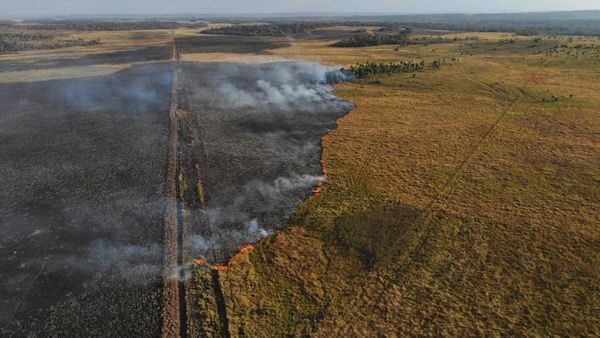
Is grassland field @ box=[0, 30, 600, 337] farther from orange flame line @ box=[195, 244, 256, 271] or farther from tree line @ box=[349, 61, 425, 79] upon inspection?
tree line @ box=[349, 61, 425, 79]

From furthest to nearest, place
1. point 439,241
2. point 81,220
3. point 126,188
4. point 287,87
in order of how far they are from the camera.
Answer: point 287,87 < point 126,188 < point 81,220 < point 439,241

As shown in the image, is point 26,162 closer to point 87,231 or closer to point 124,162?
point 124,162

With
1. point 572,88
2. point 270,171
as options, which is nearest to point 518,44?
point 572,88

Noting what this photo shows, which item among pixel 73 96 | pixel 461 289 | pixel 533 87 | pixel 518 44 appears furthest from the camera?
pixel 518 44

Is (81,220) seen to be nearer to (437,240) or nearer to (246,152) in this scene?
(246,152)

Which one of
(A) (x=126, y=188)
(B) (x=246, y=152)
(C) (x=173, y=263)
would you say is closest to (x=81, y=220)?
(A) (x=126, y=188)
